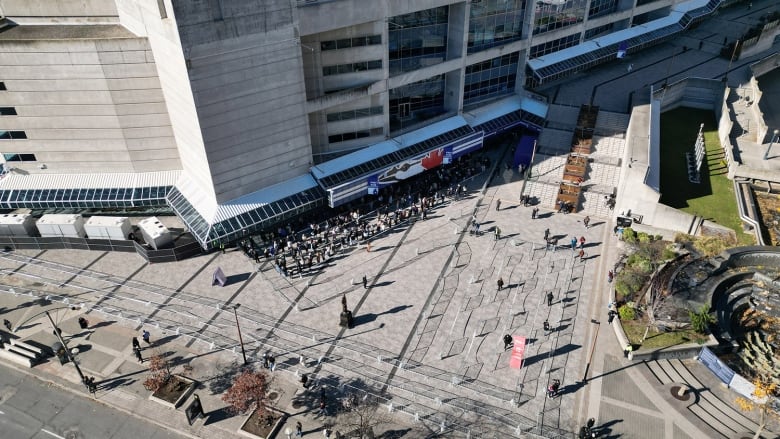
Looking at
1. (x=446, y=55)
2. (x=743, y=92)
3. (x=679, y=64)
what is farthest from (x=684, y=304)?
(x=679, y=64)

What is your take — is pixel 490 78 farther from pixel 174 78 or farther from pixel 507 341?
pixel 174 78

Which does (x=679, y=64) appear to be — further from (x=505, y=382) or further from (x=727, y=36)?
(x=505, y=382)

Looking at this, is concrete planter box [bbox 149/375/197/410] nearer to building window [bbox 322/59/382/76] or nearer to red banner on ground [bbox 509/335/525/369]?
red banner on ground [bbox 509/335/525/369]

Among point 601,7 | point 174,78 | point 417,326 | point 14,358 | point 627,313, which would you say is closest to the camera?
point 14,358

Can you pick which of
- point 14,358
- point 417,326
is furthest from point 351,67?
point 14,358

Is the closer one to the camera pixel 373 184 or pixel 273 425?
pixel 273 425

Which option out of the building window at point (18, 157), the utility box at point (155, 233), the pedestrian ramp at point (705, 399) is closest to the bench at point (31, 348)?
the utility box at point (155, 233)
